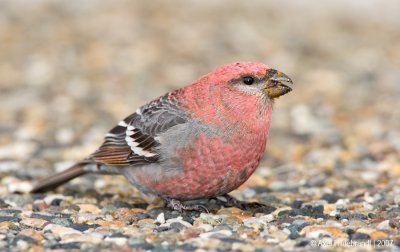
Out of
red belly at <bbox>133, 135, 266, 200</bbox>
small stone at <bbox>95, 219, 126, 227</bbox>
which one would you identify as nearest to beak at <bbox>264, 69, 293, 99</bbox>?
red belly at <bbox>133, 135, 266, 200</bbox>

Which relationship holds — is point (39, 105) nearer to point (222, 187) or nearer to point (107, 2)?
point (222, 187)

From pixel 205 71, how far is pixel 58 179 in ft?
14.4

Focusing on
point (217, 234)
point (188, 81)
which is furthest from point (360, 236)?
point (188, 81)

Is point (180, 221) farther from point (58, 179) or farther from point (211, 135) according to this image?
point (58, 179)

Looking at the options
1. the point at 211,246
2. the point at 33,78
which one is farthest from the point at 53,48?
the point at 211,246

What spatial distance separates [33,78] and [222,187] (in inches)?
205

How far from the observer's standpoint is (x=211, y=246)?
385cm

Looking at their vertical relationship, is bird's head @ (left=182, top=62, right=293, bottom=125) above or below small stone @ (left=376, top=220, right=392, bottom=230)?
above

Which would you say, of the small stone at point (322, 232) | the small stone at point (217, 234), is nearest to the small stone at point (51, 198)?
the small stone at point (217, 234)

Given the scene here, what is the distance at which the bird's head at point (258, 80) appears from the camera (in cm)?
454

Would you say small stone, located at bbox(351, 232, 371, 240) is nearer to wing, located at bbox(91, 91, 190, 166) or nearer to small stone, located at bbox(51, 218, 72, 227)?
wing, located at bbox(91, 91, 190, 166)

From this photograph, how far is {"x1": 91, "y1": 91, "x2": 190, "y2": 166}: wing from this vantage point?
186 inches

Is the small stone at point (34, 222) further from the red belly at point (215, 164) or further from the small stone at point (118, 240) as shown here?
the red belly at point (215, 164)

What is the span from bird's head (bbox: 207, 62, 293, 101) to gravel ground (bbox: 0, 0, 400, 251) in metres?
0.78
